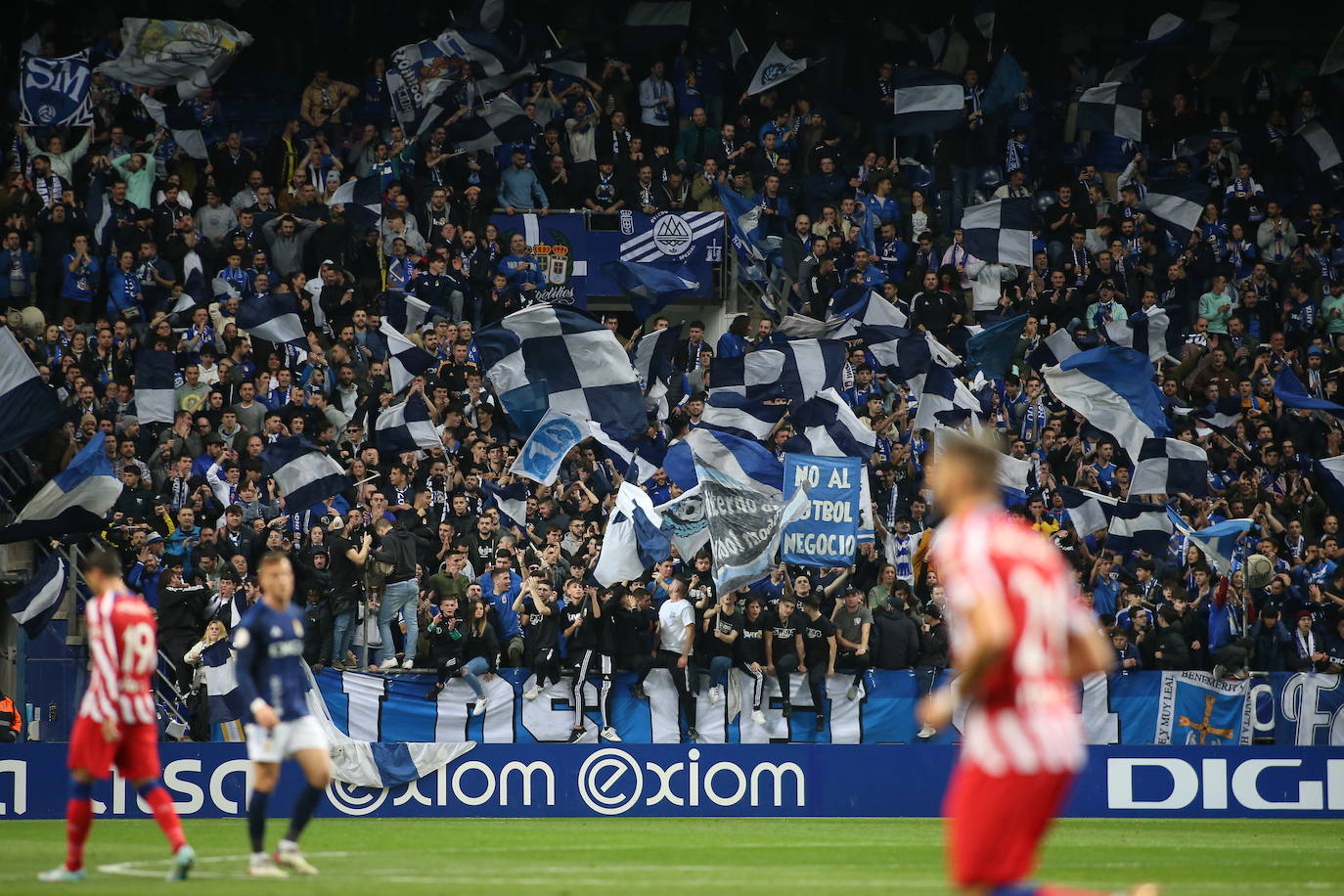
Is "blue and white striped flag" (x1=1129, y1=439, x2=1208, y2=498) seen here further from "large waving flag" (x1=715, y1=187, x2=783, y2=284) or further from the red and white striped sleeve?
the red and white striped sleeve

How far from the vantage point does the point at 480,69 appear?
2930 centimetres

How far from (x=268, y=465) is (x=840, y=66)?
16.7 m

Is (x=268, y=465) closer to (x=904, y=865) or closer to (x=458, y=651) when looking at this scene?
(x=458, y=651)

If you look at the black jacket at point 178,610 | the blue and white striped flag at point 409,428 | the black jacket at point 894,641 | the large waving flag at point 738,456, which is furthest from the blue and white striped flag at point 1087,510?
the black jacket at point 178,610

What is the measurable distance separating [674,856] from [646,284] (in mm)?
14066

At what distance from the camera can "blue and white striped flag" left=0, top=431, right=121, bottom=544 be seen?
2031 cm

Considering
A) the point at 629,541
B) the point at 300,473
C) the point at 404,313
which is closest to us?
the point at 629,541

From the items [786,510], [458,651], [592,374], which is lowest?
[458,651]

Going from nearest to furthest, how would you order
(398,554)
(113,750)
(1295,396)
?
1. (113,750)
2. (398,554)
3. (1295,396)

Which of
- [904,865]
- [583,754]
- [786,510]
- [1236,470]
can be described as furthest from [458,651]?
[1236,470]

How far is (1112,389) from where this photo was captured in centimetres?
2456

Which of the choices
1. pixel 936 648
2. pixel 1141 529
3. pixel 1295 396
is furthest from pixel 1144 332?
pixel 936 648

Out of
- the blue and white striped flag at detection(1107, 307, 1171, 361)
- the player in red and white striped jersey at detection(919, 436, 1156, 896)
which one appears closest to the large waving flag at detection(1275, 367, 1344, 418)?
the blue and white striped flag at detection(1107, 307, 1171, 361)

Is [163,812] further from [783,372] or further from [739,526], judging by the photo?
[783,372]
